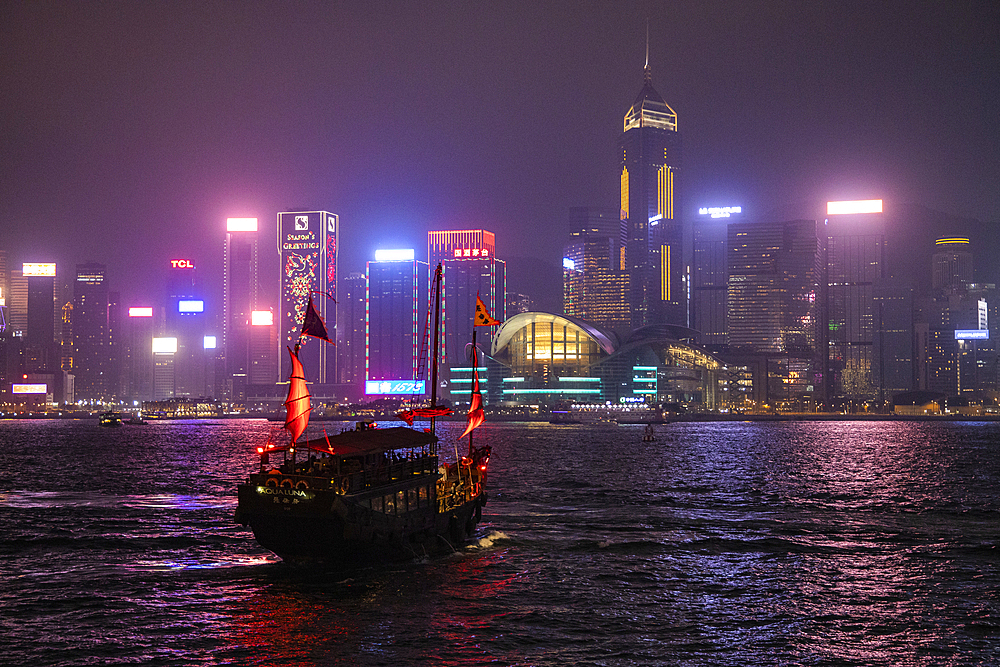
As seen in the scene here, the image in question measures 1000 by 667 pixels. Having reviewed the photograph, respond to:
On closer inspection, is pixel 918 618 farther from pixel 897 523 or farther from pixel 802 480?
pixel 802 480

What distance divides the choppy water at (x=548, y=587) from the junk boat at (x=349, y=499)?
57.3 inches

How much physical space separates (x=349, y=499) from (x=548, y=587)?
8.29m

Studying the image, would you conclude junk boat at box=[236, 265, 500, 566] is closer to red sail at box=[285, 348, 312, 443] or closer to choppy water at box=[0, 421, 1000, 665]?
red sail at box=[285, 348, 312, 443]

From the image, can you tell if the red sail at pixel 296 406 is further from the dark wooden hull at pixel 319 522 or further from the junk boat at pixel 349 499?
the dark wooden hull at pixel 319 522

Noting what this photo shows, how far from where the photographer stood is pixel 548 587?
36.4 metres

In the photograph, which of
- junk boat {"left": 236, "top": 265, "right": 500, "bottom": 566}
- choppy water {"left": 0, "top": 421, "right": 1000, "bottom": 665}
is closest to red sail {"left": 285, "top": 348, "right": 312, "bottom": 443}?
junk boat {"left": 236, "top": 265, "right": 500, "bottom": 566}

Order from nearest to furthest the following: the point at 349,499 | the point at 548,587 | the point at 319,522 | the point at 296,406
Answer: the point at 319,522
the point at 349,499
the point at 548,587
the point at 296,406

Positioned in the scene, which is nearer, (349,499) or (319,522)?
(319,522)

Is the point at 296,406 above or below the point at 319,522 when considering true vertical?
above

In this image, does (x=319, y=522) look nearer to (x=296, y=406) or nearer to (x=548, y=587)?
(x=296, y=406)

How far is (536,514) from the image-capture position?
56.4 meters

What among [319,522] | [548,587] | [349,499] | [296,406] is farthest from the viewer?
[296,406]

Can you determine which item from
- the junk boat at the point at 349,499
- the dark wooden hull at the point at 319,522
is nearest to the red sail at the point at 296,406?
the junk boat at the point at 349,499

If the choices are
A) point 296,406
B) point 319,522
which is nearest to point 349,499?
point 319,522
